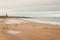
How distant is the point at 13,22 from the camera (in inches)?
39.0

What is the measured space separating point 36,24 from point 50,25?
105 mm

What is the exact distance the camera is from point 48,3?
3.10 ft

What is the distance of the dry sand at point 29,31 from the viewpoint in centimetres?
85

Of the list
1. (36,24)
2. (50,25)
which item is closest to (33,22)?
(36,24)

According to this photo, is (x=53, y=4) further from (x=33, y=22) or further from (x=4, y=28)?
(x=4, y=28)

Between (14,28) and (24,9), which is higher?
(24,9)

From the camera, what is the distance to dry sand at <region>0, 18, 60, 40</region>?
845mm

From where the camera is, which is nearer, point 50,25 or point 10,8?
point 50,25

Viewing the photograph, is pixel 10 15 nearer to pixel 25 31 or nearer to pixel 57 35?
pixel 25 31

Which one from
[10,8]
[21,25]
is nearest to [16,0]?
[10,8]

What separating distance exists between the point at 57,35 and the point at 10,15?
412 millimetres

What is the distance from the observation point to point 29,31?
89cm

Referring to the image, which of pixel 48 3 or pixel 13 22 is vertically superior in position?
pixel 48 3

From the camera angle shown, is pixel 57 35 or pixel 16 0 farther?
pixel 16 0
